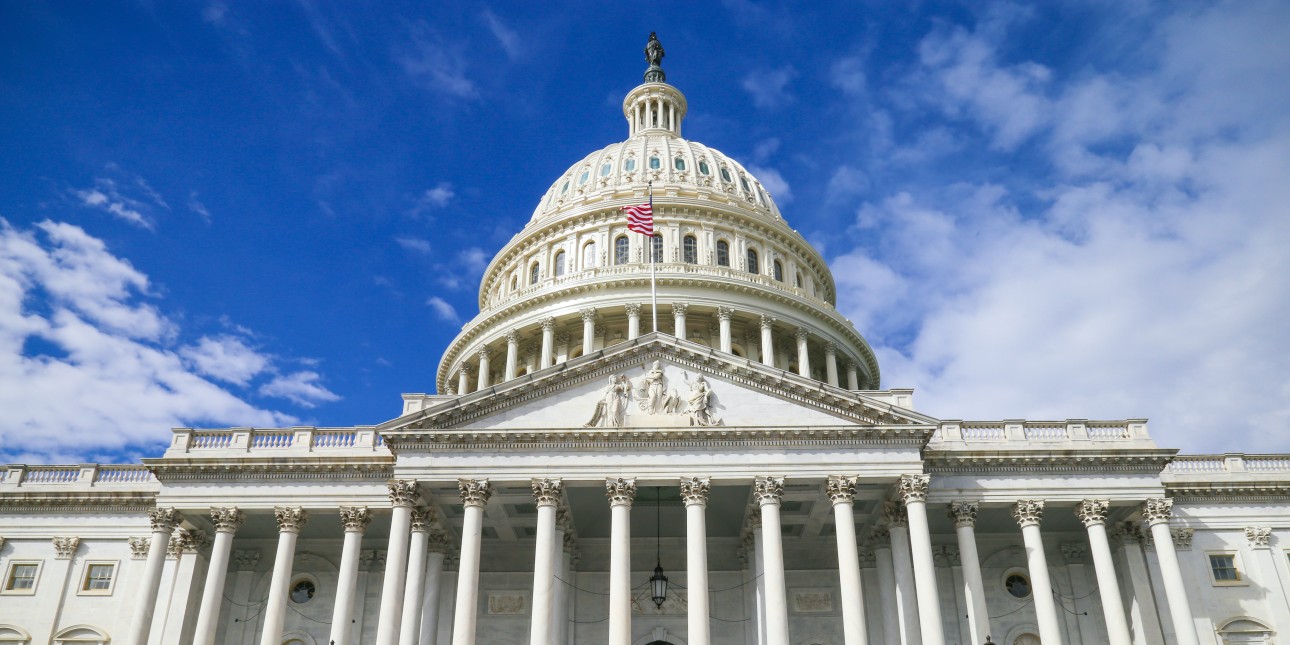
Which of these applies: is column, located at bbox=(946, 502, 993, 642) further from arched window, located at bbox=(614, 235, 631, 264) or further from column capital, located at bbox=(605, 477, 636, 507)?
arched window, located at bbox=(614, 235, 631, 264)

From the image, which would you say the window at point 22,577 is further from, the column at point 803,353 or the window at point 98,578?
the column at point 803,353

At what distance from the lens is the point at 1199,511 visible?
40344 millimetres

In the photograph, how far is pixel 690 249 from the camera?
63.0m

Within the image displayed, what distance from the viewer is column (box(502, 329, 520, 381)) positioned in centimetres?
5825

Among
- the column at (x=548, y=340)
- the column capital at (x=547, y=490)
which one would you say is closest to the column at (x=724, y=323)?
the column at (x=548, y=340)

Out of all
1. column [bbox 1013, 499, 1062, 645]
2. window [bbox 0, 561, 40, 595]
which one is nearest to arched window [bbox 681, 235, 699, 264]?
column [bbox 1013, 499, 1062, 645]

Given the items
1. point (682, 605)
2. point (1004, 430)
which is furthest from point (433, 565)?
point (1004, 430)

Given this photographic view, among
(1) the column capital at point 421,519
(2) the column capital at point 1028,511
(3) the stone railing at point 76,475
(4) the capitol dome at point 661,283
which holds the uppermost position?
(4) the capitol dome at point 661,283

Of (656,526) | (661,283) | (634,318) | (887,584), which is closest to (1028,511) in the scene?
(887,584)

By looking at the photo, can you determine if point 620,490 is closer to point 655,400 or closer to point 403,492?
point 655,400

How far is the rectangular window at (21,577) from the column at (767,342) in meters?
36.3

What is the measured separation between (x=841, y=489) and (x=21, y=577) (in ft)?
109

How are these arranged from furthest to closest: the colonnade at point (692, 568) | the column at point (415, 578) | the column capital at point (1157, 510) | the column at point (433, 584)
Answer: the column at point (433, 584) < the column capital at point (1157, 510) < the column at point (415, 578) < the colonnade at point (692, 568)

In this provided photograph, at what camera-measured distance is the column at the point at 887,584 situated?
3688 cm
